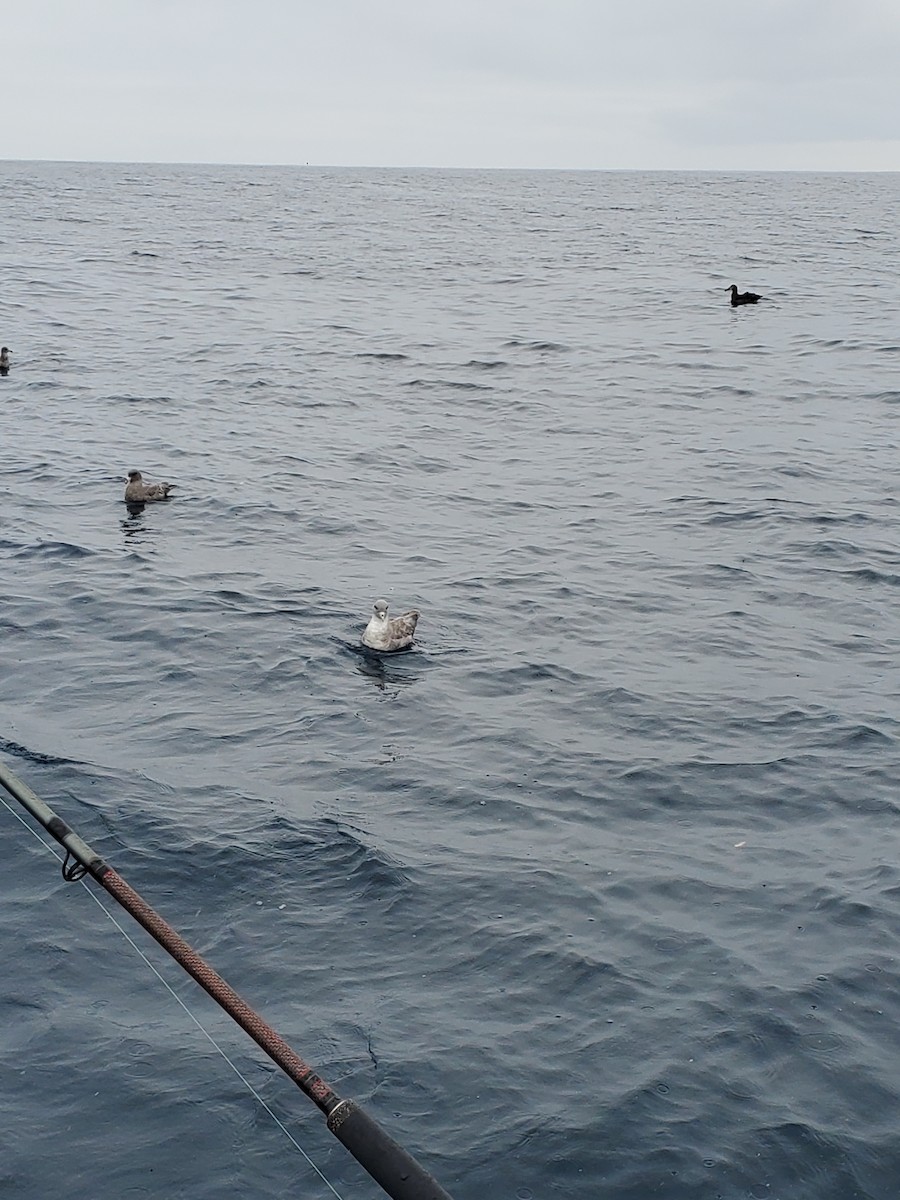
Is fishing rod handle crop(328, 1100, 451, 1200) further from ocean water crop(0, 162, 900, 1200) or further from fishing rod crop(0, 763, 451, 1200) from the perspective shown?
ocean water crop(0, 162, 900, 1200)

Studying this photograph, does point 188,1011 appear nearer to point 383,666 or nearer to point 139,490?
point 383,666

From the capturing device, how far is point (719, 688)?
1549cm

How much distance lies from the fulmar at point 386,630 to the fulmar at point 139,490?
7806 millimetres

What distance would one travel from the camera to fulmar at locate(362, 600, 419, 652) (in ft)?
53.3

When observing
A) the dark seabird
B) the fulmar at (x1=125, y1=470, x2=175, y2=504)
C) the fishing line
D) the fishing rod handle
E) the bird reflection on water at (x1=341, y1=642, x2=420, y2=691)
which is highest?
the dark seabird

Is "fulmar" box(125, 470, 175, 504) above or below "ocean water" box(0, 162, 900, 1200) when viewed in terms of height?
above

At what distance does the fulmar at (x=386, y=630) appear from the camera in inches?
640

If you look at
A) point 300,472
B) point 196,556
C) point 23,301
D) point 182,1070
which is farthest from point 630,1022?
point 23,301

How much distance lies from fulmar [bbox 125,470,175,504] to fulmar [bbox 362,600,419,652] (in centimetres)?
781

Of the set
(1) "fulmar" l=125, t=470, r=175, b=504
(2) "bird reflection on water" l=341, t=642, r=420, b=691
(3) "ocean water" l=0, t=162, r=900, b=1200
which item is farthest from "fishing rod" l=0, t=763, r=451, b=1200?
(1) "fulmar" l=125, t=470, r=175, b=504

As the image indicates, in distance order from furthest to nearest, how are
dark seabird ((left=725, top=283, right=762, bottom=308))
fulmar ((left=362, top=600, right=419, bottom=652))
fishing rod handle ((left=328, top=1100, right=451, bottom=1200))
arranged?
dark seabird ((left=725, top=283, right=762, bottom=308))
fulmar ((left=362, top=600, right=419, bottom=652))
fishing rod handle ((left=328, top=1100, right=451, bottom=1200))

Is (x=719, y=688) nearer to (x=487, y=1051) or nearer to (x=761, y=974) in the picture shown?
(x=761, y=974)

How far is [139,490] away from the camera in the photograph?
73.7 ft

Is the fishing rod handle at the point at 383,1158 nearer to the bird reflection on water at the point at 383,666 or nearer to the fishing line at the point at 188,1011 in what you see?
the fishing line at the point at 188,1011
